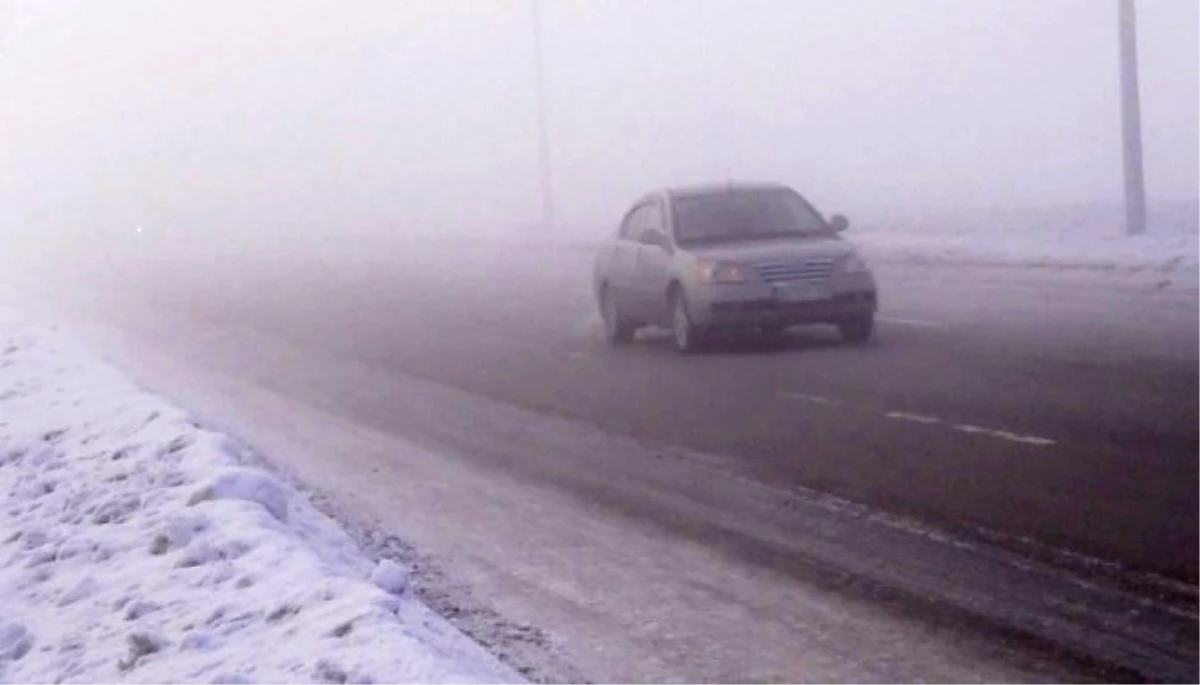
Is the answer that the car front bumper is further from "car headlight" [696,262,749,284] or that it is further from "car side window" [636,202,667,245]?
"car side window" [636,202,667,245]

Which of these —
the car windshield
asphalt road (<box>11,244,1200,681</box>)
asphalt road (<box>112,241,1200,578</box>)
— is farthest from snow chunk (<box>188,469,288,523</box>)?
the car windshield

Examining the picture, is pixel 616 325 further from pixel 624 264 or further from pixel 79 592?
pixel 79 592

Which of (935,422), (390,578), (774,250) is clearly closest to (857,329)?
(774,250)

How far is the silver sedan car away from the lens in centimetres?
1770

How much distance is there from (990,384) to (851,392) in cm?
105

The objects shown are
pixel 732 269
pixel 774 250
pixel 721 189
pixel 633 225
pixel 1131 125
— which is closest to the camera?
pixel 732 269

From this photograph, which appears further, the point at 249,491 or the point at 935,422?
the point at 935,422

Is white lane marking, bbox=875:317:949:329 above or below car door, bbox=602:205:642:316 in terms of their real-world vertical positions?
below

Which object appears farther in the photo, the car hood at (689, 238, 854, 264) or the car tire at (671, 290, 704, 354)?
the car tire at (671, 290, 704, 354)

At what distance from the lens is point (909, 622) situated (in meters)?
7.68

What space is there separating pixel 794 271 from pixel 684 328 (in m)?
1.21

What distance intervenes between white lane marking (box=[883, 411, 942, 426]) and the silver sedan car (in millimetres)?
4263

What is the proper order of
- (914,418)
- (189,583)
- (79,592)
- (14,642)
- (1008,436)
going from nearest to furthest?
1. (14,642)
2. (189,583)
3. (79,592)
4. (1008,436)
5. (914,418)

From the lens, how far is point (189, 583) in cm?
813
